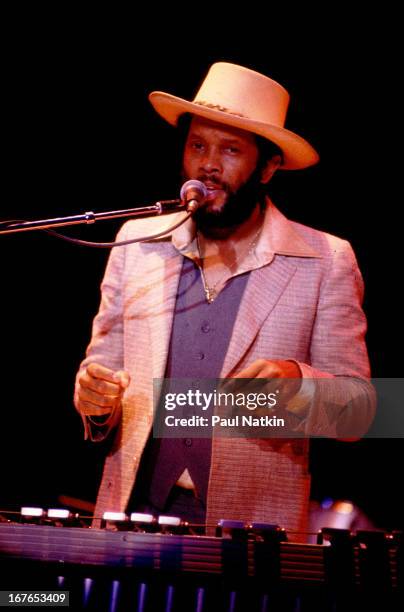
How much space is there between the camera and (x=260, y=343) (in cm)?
313

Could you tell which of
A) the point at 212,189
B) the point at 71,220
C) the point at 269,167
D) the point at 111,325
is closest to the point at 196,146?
the point at 212,189

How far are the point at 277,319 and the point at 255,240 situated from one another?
415 millimetres

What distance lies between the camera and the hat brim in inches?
126

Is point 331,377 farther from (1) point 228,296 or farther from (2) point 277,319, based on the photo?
(1) point 228,296

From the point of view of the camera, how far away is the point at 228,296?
10.6ft

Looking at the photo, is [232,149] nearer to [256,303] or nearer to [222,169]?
[222,169]

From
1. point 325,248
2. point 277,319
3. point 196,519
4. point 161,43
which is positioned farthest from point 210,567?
point 161,43

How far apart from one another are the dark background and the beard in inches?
23.1

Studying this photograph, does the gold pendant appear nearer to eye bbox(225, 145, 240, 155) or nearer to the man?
the man

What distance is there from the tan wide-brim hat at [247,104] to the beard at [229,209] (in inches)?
7.8

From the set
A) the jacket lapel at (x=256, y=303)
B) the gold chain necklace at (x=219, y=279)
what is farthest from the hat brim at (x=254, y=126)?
the jacket lapel at (x=256, y=303)

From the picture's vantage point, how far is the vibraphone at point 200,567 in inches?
76.5

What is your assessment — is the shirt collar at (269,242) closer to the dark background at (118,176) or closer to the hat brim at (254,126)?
the hat brim at (254,126)

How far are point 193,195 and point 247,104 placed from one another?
2.73ft
